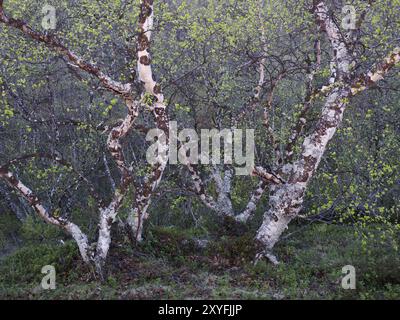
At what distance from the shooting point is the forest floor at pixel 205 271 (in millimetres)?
9227

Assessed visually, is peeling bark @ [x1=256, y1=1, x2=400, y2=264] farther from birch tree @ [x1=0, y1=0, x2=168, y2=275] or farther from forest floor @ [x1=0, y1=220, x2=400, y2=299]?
birch tree @ [x1=0, y1=0, x2=168, y2=275]

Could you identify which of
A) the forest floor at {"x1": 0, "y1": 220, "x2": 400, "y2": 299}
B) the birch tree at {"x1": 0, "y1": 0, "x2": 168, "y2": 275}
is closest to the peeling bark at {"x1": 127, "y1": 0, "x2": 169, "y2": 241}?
the birch tree at {"x1": 0, "y1": 0, "x2": 168, "y2": 275}

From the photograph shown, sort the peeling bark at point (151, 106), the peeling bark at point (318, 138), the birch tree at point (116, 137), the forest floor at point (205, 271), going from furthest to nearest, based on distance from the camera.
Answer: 1. the peeling bark at point (318, 138)
2. the forest floor at point (205, 271)
3. the peeling bark at point (151, 106)
4. the birch tree at point (116, 137)

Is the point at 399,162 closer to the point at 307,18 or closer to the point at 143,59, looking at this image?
the point at 307,18

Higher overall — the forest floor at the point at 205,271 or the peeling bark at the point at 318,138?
the peeling bark at the point at 318,138

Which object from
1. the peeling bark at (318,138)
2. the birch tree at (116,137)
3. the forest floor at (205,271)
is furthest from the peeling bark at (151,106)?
the peeling bark at (318,138)

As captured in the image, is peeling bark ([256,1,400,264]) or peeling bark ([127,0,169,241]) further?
peeling bark ([256,1,400,264])

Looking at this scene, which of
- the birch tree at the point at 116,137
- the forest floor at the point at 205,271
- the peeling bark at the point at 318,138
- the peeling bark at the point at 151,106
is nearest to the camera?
the birch tree at the point at 116,137

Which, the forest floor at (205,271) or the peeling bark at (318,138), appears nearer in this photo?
the forest floor at (205,271)

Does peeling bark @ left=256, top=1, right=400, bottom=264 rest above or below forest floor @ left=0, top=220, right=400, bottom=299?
above

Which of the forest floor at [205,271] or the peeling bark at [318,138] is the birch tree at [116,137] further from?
the peeling bark at [318,138]

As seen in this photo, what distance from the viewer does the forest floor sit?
923cm
